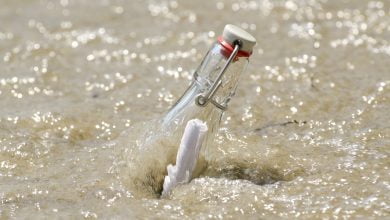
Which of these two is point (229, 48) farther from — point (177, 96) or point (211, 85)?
point (177, 96)

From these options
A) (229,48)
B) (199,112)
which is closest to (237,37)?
(229,48)

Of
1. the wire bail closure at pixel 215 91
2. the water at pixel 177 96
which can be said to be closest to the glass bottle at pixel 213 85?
the wire bail closure at pixel 215 91

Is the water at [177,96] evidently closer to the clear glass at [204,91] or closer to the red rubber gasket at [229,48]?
the clear glass at [204,91]

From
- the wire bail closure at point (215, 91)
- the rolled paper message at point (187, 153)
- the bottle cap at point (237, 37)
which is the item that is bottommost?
the rolled paper message at point (187, 153)

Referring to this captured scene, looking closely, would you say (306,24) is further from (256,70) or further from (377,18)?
(256,70)

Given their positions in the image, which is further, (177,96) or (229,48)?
(177,96)

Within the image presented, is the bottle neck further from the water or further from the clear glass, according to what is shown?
the water

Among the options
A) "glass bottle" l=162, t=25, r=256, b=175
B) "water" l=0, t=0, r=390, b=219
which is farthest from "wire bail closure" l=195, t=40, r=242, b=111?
"water" l=0, t=0, r=390, b=219
